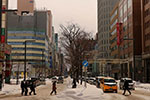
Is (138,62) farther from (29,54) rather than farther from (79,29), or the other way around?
(29,54)

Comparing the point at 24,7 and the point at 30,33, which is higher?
the point at 30,33

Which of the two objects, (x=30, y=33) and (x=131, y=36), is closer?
(x=131, y=36)

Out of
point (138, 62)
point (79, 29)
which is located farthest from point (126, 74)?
point (79, 29)

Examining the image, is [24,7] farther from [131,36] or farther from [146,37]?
[131,36]

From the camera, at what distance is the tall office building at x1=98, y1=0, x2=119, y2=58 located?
6735 inches

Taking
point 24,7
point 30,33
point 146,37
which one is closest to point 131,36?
point 146,37

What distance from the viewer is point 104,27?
570ft

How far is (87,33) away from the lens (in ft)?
166

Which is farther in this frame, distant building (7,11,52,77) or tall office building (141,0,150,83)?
distant building (7,11,52,77)

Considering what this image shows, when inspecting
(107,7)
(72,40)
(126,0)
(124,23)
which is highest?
(107,7)

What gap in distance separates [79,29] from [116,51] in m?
65.4

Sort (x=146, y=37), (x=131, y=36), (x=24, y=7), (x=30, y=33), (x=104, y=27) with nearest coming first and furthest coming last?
(x=24, y=7)
(x=146, y=37)
(x=131, y=36)
(x=30, y=33)
(x=104, y=27)

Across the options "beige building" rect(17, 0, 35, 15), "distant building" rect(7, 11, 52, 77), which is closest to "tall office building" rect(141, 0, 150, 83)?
"beige building" rect(17, 0, 35, 15)

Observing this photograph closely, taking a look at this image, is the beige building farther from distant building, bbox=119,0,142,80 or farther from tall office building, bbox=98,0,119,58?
tall office building, bbox=98,0,119,58
